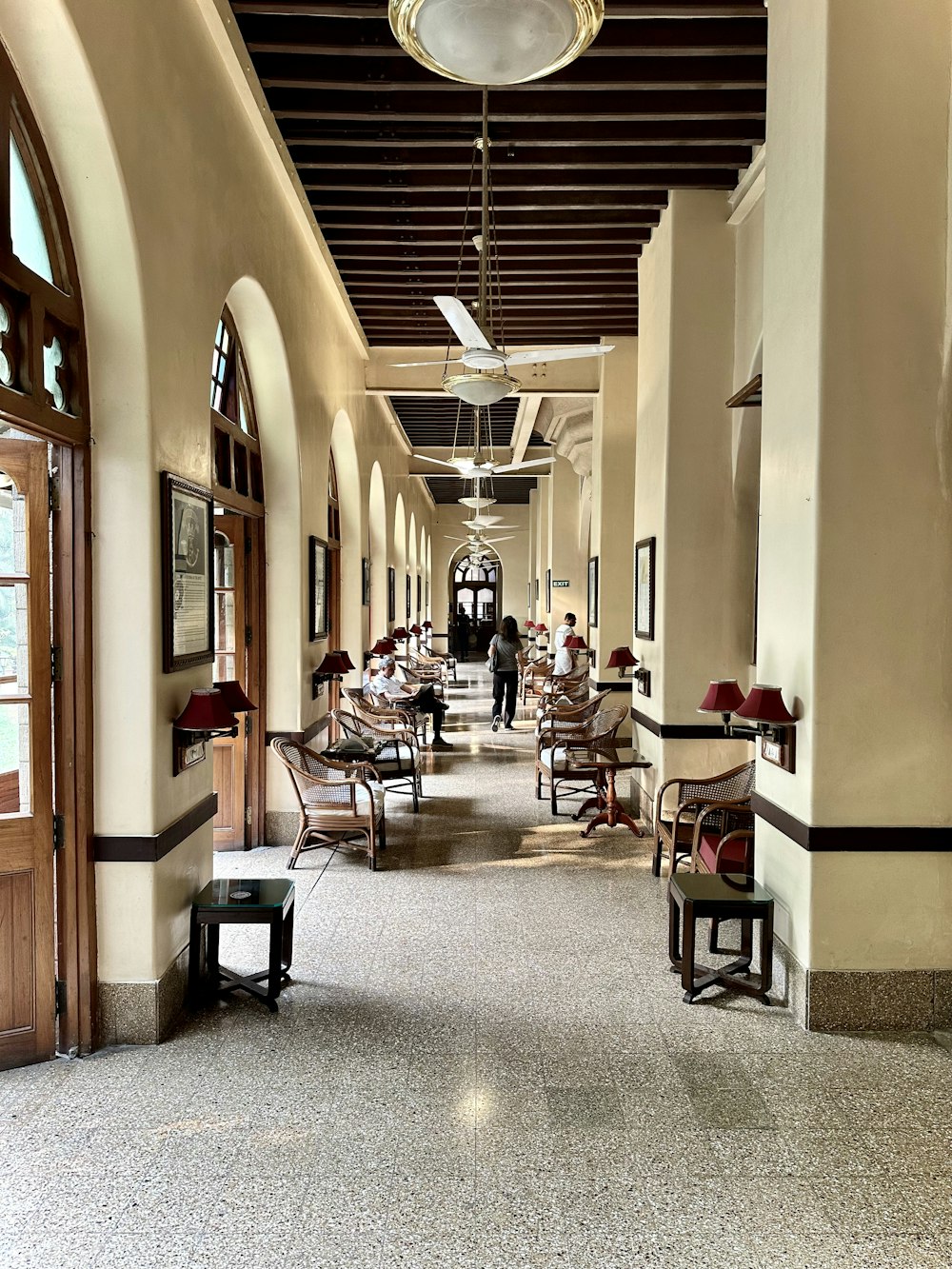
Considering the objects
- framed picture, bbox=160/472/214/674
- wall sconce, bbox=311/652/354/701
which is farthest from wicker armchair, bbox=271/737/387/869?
framed picture, bbox=160/472/214/674

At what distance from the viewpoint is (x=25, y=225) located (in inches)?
131

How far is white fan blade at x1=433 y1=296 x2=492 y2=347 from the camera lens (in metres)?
4.77

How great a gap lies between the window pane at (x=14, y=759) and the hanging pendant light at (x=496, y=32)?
8.93 feet

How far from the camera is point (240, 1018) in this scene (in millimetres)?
4008

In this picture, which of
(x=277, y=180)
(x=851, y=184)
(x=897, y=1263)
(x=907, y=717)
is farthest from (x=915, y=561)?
(x=277, y=180)

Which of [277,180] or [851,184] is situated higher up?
[277,180]

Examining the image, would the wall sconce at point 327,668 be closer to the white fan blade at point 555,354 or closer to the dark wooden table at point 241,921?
the white fan blade at point 555,354

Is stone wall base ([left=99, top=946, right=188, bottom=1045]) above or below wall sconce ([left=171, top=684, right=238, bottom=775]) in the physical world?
below

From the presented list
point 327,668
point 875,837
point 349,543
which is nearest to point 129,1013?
point 875,837

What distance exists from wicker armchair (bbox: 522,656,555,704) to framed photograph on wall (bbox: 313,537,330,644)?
6.97 meters

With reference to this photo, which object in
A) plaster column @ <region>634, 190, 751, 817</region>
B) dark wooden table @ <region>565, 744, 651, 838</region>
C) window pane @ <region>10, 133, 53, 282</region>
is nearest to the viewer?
window pane @ <region>10, 133, 53, 282</region>

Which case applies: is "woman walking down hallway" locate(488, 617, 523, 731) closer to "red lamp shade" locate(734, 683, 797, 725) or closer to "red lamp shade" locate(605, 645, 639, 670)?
Result: "red lamp shade" locate(605, 645, 639, 670)

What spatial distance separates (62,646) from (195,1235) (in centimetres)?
216

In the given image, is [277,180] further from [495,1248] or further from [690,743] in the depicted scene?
[495,1248]
